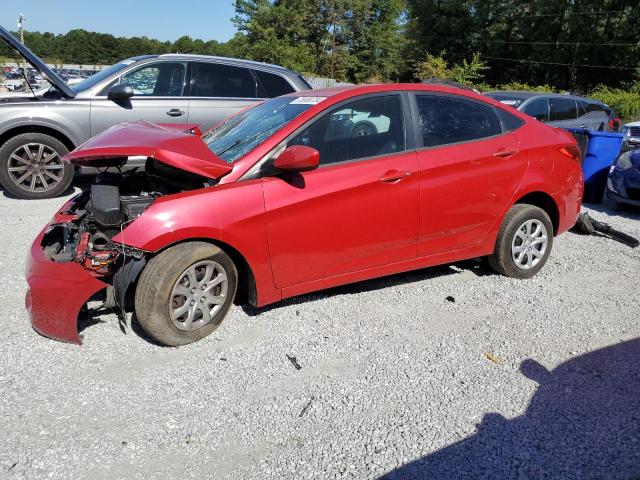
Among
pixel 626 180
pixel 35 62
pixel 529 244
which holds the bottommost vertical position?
pixel 626 180

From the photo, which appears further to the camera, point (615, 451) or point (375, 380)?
point (375, 380)

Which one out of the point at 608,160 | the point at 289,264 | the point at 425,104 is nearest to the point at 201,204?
the point at 289,264

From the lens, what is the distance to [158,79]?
775 centimetres

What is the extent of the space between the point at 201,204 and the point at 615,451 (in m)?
2.68

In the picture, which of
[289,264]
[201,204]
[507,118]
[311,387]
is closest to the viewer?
[311,387]

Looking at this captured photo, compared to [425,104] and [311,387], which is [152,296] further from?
[425,104]

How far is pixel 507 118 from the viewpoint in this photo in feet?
15.9

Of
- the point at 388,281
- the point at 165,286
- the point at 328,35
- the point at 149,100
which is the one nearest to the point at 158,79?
the point at 149,100

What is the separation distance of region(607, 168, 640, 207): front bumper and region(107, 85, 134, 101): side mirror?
6.46 m

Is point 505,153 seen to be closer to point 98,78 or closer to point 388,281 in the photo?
point 388,281

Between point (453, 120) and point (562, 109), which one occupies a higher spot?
point (453, 120)

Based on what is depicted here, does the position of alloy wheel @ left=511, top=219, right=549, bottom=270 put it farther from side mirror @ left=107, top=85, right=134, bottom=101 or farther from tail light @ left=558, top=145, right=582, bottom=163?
side mirror @ left=107, top=85, right=134, bottom=101

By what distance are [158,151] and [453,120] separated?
7.68ft

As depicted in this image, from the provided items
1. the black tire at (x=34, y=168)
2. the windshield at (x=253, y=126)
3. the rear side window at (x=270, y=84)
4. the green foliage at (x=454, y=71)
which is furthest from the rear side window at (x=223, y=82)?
the green foliage at (x=454, y=71)
